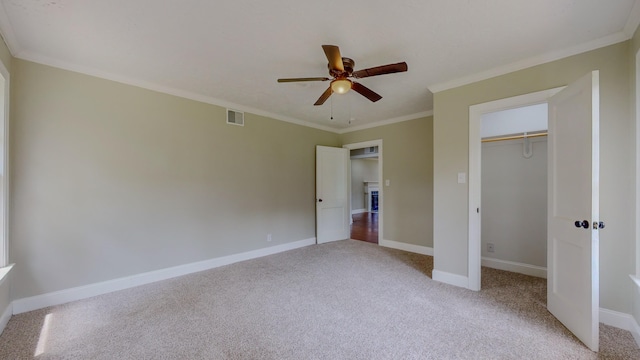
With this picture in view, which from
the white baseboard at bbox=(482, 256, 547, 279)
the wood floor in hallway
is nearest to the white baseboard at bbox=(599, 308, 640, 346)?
the white baseboard at bbox=(482, 256, 547, 279)

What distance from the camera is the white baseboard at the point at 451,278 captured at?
2930 millimetres

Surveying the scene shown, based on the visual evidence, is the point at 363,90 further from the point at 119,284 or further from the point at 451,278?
the point at 119,284

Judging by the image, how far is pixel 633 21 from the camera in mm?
1896

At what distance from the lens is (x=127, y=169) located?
2.93 m

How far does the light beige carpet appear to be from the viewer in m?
1.81

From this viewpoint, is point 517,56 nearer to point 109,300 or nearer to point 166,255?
point 166,255

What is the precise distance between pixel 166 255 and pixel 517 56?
4.61 metres

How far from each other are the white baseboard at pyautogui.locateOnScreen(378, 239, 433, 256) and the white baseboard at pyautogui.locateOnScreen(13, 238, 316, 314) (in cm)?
231

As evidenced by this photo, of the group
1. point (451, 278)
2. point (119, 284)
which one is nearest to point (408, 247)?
point (451, 278)

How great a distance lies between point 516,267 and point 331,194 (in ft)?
10.5

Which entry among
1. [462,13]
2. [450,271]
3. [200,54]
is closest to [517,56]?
[462,13]

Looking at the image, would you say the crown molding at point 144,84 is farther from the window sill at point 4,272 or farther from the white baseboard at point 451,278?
the white baseboard at point 451,278

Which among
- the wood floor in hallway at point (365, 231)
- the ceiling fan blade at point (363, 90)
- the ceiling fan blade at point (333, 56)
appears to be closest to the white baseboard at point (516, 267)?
the wood floor in hallway at point (365, 231)

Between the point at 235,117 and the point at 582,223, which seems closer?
the point at 582,223
